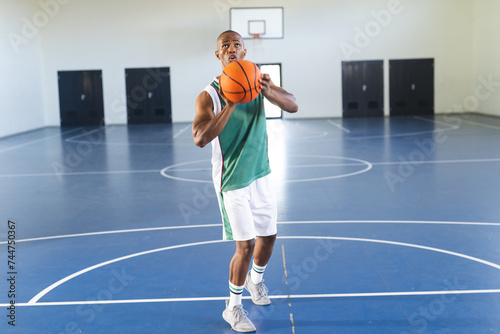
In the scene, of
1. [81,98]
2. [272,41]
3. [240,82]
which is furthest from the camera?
[81,98]

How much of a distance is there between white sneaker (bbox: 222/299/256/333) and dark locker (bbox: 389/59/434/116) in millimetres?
A: 17583

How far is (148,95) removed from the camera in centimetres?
2027

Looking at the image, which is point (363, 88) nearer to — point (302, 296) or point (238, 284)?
point (302, 296)

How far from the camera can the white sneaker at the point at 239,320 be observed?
141 inches

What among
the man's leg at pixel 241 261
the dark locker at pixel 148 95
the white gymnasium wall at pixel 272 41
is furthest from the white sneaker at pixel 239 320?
the dark locker at pixel 148 95

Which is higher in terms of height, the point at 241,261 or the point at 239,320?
the point at 241,261

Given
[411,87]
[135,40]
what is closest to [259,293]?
[135,40]

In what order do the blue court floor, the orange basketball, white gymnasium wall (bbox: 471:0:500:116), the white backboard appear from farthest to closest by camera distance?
the white backboard, white gymnasium wall (bbox: 471:0:500:116), the blue court floor, the orange basketball

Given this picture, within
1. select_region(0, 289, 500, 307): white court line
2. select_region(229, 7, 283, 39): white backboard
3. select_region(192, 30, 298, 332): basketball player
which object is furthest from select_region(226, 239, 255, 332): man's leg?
select_region(229, 7, 283, 39): white backboard

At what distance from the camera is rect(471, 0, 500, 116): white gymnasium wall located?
59.7ft

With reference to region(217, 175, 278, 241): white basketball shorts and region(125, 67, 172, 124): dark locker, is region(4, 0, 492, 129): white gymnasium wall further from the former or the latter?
region(217, 175, 278, 241): white basketball shorts

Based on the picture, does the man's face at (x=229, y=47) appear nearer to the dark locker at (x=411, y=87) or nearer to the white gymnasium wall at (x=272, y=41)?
the white gymnasium wall at (x=272, y=41)

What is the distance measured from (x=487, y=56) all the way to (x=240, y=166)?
690 inches

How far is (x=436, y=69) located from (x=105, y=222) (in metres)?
16.2
